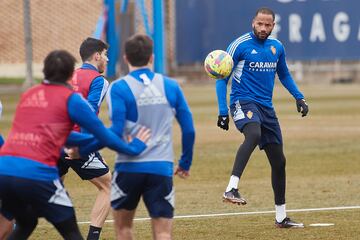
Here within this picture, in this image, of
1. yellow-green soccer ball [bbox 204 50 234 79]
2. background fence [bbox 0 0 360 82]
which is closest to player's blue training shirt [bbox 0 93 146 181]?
yellow-green soccer ball [bbox 204 50 234 79]

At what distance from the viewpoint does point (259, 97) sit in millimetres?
12031

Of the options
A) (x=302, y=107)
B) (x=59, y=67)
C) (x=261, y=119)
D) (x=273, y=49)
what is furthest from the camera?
(x=302, y=107)

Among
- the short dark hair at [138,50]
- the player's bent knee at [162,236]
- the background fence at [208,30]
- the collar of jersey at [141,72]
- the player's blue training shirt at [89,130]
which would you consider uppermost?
the short dark hair at [138,50]

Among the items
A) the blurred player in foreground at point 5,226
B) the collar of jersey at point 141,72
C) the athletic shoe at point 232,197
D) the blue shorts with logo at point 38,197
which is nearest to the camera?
the blue shorts with logo at point 38,197

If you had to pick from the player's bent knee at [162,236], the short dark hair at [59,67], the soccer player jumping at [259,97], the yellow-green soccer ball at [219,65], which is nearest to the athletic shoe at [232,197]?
the soccer player jumping at [259,97]

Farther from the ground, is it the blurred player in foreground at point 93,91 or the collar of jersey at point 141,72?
the collar of jersey at point 141,72

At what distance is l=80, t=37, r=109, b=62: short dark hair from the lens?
10508 mm

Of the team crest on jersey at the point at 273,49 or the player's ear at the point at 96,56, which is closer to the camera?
the player's ear at the point at 96,56

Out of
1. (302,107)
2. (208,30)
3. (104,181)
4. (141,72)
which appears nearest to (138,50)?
(141,72)

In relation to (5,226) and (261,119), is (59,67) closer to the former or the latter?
(5,226)

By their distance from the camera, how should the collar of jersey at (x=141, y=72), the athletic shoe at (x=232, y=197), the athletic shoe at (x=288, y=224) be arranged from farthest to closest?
the athletic shoe at (x=288, y=224) < the athletic shoe at (x=232, y=197) < the collar of jersey at (x=141, y=72)

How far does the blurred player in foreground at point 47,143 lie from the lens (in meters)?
8.00

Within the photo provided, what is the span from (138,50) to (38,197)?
1368 millimetres

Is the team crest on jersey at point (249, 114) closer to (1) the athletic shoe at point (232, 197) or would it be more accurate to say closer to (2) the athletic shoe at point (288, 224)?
(1) the athletic shoe at point (232, 197)
